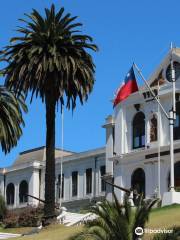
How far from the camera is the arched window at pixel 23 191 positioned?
89188 mm

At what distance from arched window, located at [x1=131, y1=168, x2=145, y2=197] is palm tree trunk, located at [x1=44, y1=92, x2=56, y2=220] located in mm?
21450

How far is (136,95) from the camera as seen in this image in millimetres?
68562

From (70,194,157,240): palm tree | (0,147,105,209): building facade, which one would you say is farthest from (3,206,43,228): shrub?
(70,194,157,240): palm tree

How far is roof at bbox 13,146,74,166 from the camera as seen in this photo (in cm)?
9244

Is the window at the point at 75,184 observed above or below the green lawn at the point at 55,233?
above

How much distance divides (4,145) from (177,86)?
1911 cm

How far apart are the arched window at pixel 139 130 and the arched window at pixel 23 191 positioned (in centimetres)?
2483

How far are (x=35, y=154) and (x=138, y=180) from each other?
101ft

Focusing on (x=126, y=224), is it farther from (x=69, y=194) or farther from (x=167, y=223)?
(x=69, y=194)

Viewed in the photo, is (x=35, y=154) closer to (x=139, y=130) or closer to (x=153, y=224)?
(x=139, y=130)

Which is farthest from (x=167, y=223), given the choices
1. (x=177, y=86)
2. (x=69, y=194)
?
(x=69, y=194)

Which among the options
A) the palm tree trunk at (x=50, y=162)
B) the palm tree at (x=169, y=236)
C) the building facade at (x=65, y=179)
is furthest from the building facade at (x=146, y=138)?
the palm tree at (x=169, y=236)

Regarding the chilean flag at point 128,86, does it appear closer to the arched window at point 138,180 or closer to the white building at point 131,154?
the white building at point 131,154

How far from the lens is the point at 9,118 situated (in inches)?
2035
